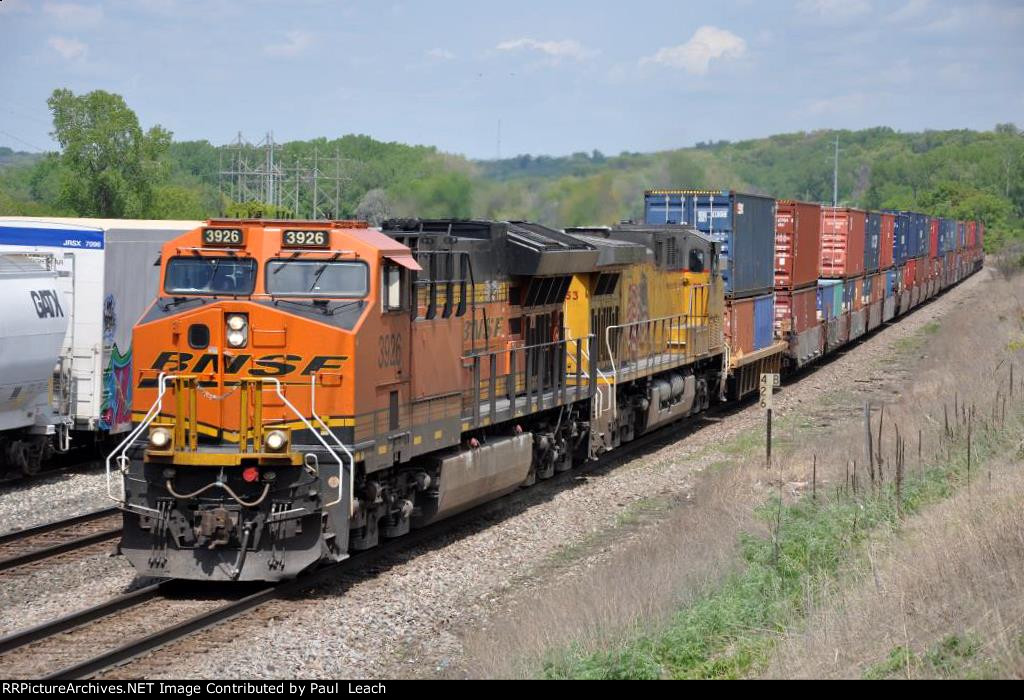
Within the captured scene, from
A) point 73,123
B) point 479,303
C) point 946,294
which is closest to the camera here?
point 479,303

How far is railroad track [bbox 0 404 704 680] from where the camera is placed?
934cm

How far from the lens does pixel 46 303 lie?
58.9 ft

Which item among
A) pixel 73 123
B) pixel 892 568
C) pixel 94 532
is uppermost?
pixel 73 123

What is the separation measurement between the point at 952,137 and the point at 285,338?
631ft

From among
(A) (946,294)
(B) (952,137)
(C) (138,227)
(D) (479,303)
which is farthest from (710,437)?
(B) (952,137)

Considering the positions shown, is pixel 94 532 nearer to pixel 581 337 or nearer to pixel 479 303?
pixel 479 303

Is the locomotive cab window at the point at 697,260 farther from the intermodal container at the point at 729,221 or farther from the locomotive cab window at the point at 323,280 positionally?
the locomotive cab window at the point at 323,280

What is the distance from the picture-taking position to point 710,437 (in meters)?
22.8

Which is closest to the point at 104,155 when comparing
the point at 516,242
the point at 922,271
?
the point at 922,271

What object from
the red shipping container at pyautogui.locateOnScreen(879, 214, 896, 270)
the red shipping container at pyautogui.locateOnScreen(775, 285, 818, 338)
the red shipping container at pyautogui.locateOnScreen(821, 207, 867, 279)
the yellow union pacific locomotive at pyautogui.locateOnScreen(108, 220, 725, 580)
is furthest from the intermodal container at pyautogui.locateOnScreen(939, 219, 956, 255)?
the yellow union pacific locomotive at pyautogui.locateOnScreen(108, 220, 725, 580)

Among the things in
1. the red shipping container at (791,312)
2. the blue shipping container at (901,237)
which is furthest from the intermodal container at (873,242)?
the red shipping container at (791,312)

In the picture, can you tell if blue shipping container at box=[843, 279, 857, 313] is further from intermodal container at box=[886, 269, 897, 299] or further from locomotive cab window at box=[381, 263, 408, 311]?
locomotive cab window at box=[381, 263, 408, 311]

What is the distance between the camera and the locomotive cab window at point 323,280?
11.7 m

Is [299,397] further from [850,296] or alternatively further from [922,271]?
[922,271]
